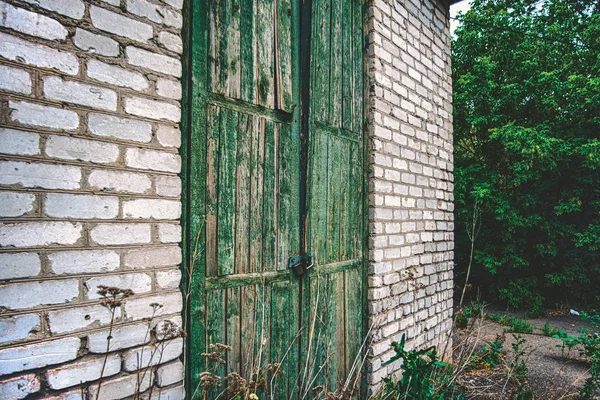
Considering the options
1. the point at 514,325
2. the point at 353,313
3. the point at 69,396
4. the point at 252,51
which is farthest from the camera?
the point at 514,325

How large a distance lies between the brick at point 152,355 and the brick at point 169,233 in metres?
0.44

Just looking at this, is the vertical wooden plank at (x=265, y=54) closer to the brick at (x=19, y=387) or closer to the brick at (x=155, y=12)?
the brick at (x=155, y=12)

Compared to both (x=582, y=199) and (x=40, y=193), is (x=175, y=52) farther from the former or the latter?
(x=582, y=199)

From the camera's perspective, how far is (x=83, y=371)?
4.44 feet

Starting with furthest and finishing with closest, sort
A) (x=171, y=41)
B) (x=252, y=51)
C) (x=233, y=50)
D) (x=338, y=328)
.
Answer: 1. (x=338, y=328)
2. (x=252, y=51)
3. (x=233, y=50)
4. (x=171, y=41)

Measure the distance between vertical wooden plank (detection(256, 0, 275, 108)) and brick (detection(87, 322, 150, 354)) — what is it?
135 centimetres

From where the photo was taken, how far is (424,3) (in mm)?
3600

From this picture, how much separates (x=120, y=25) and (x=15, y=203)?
32.0 inches

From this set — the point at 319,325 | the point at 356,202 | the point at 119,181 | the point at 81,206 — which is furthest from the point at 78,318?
the point at 356,202

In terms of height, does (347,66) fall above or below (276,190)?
above

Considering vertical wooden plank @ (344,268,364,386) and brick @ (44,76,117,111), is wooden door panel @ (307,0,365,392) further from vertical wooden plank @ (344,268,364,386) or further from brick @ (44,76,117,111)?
brick @ (44,76,117,111)

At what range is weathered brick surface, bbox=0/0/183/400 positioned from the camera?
1231 mm

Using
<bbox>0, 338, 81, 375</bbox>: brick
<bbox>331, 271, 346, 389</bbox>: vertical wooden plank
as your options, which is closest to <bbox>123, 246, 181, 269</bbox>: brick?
<bbox>0, 338, 81, 375</bbox>: brick

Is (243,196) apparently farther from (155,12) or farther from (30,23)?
(30,23)
